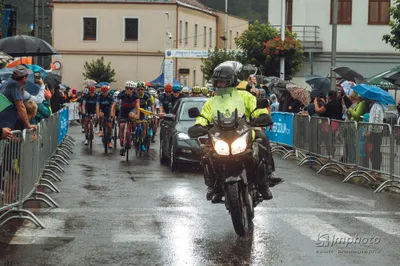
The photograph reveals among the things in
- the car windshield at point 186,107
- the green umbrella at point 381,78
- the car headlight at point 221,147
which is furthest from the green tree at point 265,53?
the car headlight at point 221,147

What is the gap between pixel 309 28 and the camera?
49781mm

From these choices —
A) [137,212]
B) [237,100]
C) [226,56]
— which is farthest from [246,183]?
[226,56]

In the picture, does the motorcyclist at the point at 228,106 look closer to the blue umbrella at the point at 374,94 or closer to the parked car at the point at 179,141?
the parked car at the point at 179,141

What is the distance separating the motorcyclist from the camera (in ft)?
34.2

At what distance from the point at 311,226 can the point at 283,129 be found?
1272cm

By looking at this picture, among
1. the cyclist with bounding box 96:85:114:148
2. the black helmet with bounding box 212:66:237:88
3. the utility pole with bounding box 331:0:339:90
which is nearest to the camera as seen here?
the black helmet with bounding box 212:66:237:88

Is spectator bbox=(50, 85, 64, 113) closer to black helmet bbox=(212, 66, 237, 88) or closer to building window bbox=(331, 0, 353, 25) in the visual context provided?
black helmet bbox=(212, 66, 237, 88)

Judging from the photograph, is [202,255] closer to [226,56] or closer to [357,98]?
[357,98]

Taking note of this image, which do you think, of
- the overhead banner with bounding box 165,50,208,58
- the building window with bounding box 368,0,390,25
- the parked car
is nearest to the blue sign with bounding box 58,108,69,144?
the parked car

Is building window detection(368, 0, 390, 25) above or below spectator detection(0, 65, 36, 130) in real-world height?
above

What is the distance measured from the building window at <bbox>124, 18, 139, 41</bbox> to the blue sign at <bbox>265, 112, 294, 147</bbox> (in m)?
45.5

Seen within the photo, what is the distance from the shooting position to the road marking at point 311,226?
1032cm

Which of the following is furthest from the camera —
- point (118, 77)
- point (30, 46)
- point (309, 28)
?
point (118, 77)

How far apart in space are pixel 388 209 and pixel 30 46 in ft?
37.6
